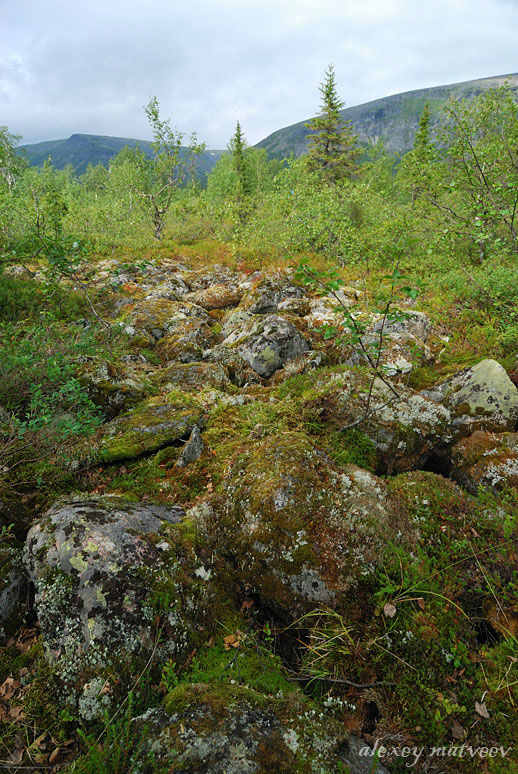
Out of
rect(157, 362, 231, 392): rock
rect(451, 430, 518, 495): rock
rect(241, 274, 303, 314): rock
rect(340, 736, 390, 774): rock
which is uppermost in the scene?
rect(241, 274, 303, 314): rock

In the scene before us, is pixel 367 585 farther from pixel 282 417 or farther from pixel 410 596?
pixel 282 417

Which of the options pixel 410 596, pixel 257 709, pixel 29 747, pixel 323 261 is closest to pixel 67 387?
pixel 29 747

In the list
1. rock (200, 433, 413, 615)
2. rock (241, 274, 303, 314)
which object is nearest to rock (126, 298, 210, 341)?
rock (241, 274, 303, 314)

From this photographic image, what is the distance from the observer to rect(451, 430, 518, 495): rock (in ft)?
15.5

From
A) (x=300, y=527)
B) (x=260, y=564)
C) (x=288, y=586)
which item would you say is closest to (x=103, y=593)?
(x=260, y=564)

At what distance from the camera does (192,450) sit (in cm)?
539

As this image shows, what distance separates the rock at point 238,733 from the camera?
2295mm

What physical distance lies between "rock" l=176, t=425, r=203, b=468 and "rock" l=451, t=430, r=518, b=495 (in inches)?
161

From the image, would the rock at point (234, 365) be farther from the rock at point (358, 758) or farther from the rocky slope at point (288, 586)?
the rock at point (358, 758)

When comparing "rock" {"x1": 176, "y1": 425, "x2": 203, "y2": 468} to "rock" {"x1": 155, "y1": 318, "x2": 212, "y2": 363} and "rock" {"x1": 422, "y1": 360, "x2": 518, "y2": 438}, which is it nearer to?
"rock" {"x1": 422, "y1": 360, "x2": 518, "y2": 438}

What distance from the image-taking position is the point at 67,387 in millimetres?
4848

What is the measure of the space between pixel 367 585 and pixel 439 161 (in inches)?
445

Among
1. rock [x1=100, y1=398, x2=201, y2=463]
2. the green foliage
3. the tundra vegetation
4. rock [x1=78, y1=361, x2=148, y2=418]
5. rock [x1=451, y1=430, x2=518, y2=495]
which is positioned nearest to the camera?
the green foliage

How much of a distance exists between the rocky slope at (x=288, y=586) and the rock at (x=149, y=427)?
0.04 m
